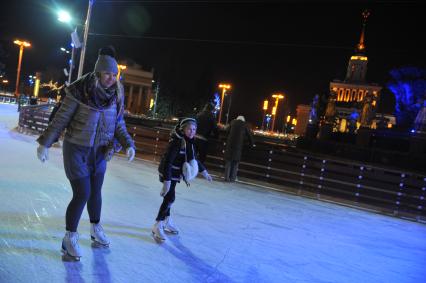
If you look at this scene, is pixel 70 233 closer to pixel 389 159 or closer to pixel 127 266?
pixel 127 266

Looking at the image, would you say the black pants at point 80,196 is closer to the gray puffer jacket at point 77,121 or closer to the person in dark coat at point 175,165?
the gray puffer jacket at point 77,121

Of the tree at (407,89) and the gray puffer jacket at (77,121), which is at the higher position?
the tree at (407,89)

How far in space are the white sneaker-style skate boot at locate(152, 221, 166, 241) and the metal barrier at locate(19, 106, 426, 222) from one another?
6184mm

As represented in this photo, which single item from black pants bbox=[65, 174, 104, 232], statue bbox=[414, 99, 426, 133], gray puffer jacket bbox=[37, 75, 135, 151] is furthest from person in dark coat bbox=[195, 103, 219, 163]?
statue bbox=[414, 99, 426, 133]

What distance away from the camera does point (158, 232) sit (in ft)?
16.5

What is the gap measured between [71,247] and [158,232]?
1296mm

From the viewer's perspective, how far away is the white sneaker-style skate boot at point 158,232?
4.98 metres

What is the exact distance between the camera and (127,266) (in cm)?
394

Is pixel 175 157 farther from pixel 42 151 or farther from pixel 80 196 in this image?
pixel 42 151

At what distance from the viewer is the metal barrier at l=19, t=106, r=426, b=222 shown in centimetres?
980

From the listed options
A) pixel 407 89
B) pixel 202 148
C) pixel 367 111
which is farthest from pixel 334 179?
pixel 407 89

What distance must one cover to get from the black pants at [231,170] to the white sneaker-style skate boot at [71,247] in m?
7.23

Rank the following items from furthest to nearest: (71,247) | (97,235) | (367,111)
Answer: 1. (367,111)
2. (97,235)
3. (71,247)

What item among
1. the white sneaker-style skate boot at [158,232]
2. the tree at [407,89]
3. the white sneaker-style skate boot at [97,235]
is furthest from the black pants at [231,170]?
the tree at [407,89]
